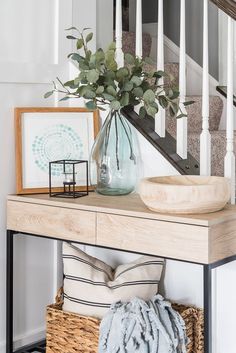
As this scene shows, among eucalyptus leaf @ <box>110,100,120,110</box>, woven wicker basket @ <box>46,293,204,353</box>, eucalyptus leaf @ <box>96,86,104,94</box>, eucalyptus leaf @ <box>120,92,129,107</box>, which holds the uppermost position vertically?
eucalyptus leaf @ <box>96,86,104,94</box>

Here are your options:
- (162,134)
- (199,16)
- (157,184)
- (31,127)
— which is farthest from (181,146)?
(199,16)

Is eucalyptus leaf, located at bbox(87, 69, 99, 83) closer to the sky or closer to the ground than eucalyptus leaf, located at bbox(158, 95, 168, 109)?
closer to the sky

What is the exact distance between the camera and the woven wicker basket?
2496mm

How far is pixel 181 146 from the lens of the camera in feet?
8.47

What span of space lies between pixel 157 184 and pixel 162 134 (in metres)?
0.49

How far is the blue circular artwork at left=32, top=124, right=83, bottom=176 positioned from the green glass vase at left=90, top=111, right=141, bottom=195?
15 cm

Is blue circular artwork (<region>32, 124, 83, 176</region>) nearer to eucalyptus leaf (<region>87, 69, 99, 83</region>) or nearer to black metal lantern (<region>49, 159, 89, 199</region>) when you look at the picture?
black metal lantern (<region>49, 159, 89, 199</region>)

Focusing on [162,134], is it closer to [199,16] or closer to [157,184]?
[157,184]

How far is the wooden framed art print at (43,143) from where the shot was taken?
8.79 feet

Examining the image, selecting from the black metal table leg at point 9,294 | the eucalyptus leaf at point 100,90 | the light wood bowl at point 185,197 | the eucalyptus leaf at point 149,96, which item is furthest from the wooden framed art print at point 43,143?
the light wood bowl at point 185,197

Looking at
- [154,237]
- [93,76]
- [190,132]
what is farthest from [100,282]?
[190,132]

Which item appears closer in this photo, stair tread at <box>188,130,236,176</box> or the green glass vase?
the green glass vase

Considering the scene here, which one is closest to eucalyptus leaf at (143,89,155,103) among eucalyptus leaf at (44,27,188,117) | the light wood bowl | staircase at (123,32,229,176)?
eucalyptus leaf at (44,27,188,117)

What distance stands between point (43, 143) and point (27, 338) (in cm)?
86
